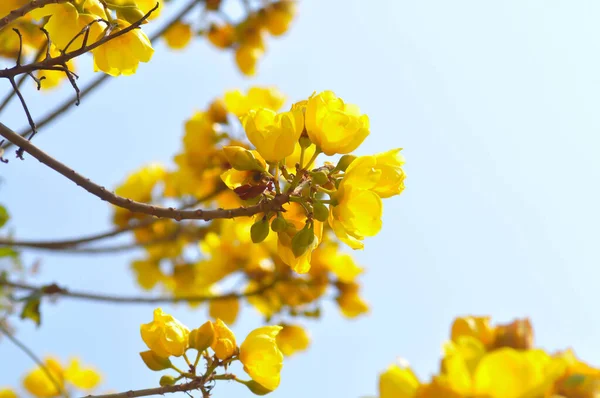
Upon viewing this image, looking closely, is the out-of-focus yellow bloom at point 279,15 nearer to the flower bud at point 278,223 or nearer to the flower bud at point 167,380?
the flower bud at point 278,223

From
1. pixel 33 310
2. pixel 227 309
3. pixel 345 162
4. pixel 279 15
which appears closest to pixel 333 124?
pixel 345 162

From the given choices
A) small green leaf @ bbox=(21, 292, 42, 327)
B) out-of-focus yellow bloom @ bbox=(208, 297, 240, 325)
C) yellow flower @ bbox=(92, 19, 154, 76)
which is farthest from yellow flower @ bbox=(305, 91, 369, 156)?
out-of-focus yellow bloom @ bbox=(208, 297, 240, 325)

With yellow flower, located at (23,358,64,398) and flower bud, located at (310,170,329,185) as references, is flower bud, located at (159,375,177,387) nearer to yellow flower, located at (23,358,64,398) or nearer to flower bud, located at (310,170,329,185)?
flower bud, located at (310,170,329,185)

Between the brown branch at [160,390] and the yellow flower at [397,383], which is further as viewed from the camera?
the brown branch at [160,390]

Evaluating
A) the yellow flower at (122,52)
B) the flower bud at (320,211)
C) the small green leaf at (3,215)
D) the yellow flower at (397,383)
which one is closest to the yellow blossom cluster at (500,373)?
the yellow flower at (397,383)

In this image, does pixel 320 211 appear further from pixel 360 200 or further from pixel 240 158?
pixel 240 158
